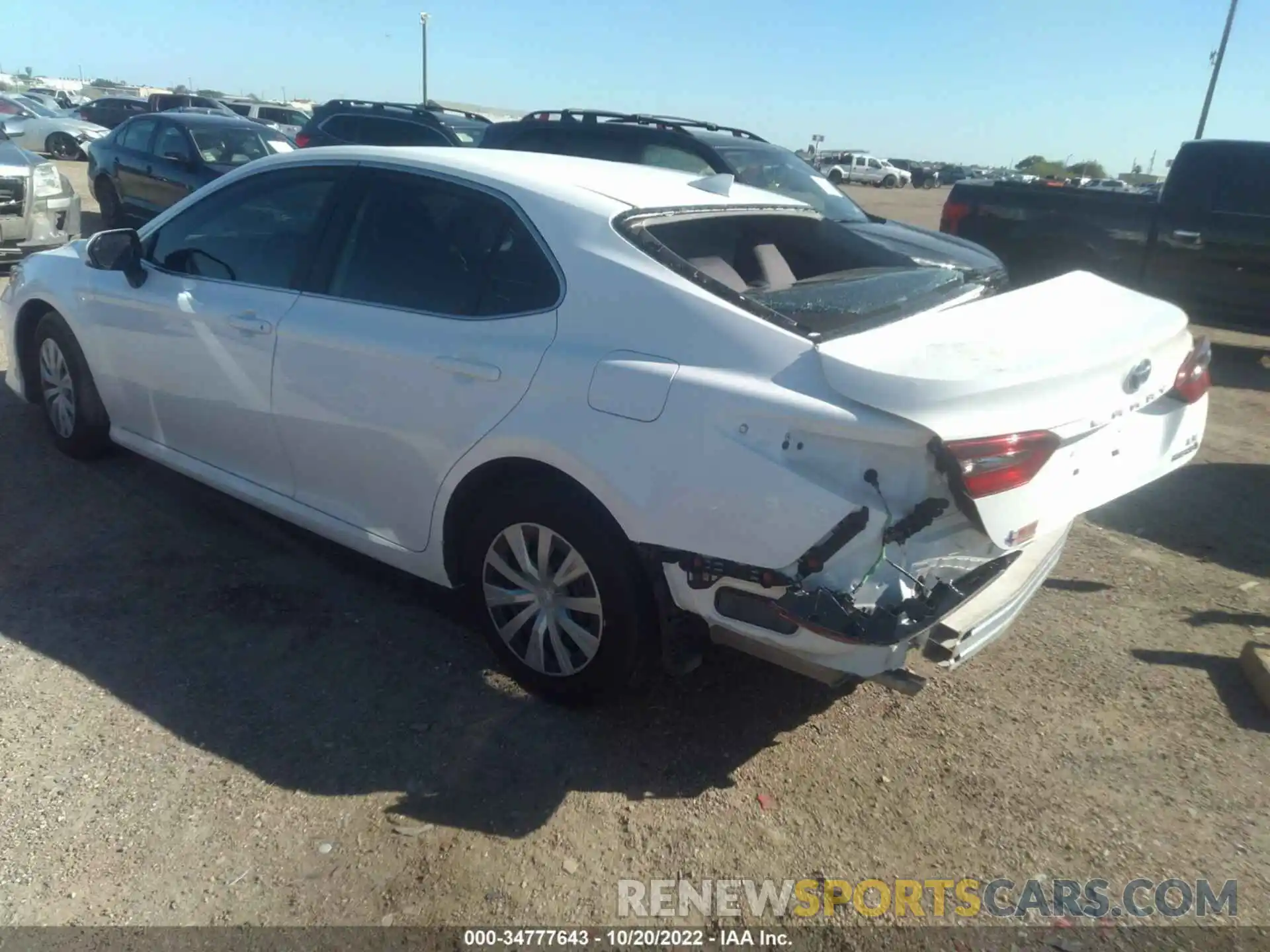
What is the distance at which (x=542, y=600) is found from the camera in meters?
3.23

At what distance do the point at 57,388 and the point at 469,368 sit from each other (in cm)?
307

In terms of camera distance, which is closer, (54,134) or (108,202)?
(108,202)

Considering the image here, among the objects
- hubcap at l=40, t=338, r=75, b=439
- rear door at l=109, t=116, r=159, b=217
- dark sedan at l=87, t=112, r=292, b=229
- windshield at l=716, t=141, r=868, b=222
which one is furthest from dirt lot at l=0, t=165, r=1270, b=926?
rear door at l=109, t=116, r=159, b=217

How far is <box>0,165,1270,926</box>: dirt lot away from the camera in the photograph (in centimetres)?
266

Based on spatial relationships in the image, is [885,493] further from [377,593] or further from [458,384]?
[377,593]

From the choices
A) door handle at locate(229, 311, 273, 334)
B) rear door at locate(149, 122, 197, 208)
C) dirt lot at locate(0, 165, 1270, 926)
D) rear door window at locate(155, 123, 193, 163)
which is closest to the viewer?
dirt lot at locate(0, 165, 1270, 926)

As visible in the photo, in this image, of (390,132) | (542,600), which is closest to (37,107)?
(390,132)

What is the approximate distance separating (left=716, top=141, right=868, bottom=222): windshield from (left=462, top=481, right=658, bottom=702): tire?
19.1 feet

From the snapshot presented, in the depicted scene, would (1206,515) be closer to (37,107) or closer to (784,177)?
(784,177)

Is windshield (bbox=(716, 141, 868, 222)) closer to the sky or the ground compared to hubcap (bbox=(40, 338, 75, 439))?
closer to the sky

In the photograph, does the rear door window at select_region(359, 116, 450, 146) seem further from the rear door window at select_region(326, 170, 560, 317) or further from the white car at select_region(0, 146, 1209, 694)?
the rear door window at select_region(326, 170, 560, 317)

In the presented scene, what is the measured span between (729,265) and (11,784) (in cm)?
285

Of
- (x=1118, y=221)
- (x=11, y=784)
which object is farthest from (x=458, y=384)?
(x=1118, y=221)

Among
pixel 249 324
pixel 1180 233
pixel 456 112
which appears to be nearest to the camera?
pixel 249 324
